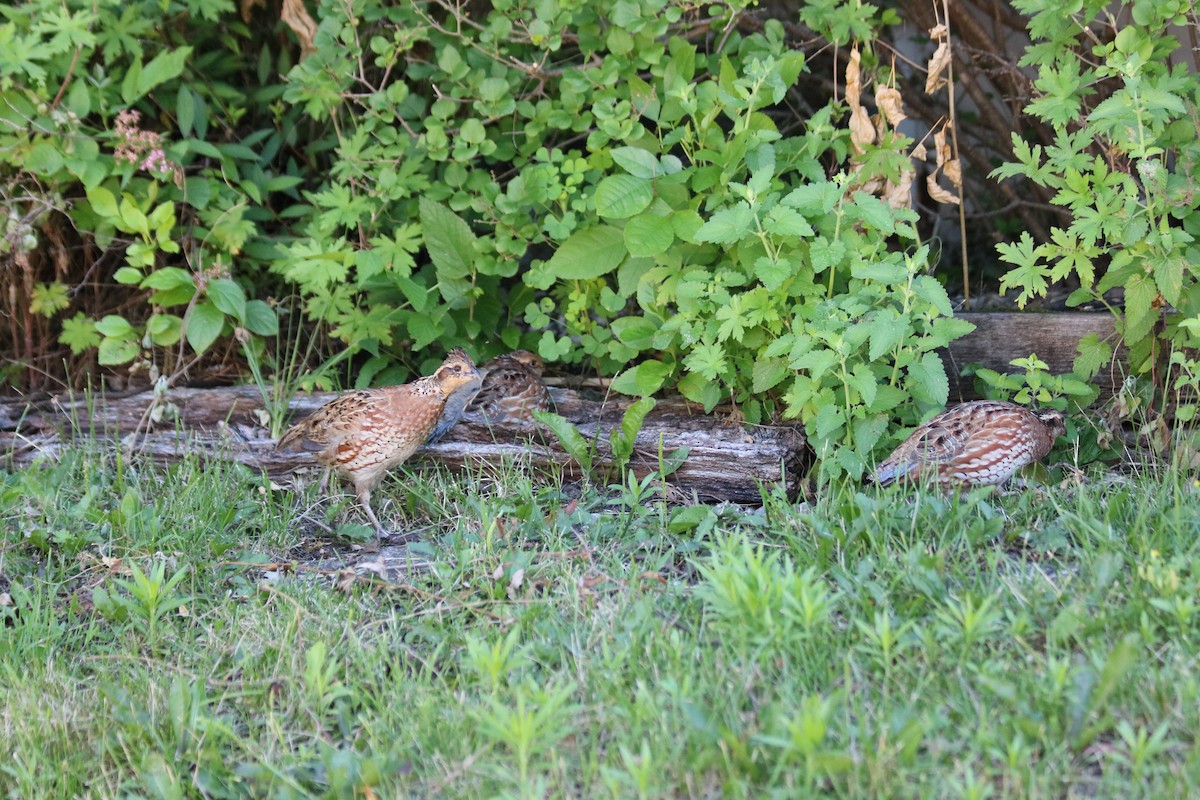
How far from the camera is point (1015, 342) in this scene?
6258mm

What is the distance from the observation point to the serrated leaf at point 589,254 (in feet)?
20.1

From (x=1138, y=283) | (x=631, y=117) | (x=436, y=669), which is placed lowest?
(x=436, y=669)

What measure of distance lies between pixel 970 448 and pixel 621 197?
1.93 metres

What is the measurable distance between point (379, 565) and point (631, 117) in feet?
8.26

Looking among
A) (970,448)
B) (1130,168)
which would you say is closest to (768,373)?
(970,448)

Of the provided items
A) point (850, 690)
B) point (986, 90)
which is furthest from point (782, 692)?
point (986, 90)

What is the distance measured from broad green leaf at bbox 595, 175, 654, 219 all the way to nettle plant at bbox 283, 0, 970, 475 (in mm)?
10

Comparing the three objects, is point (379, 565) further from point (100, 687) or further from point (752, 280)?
point (752, 280)

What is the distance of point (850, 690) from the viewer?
3.59 meters

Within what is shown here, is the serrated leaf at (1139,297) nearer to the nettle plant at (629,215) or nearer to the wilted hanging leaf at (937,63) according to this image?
the nettle plant at (629,215)

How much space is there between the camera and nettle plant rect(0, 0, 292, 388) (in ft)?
21.5

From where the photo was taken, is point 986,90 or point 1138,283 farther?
point 986,90

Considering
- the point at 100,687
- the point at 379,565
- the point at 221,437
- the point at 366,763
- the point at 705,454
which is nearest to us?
the point at 366,763

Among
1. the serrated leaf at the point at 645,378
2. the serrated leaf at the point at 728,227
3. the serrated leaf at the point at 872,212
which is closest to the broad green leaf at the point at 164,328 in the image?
the serrated leaf at the point at 645,378
